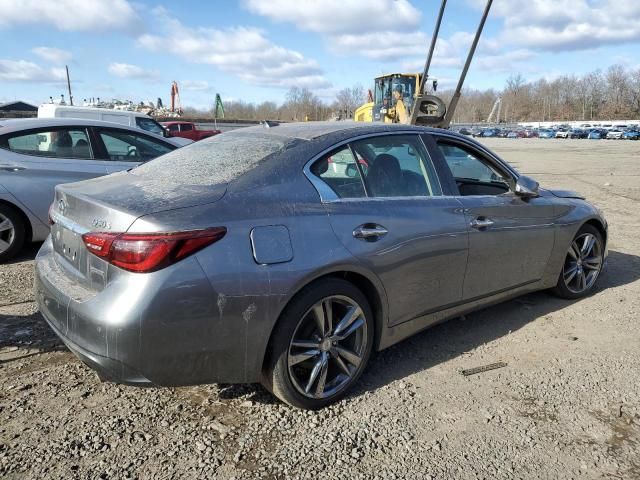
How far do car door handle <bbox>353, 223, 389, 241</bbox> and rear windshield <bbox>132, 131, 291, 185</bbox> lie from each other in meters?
0.67

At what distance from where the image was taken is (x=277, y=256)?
2676 mm

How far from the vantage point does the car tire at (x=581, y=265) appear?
4859 millimetres

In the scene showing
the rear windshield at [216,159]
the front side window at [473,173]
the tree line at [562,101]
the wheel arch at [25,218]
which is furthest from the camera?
the tree line at [562,101]

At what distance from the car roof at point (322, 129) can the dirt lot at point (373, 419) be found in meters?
1.56

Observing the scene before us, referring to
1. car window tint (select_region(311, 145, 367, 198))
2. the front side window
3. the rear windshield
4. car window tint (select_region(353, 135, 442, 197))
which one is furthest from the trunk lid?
the front side window

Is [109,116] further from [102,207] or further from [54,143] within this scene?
[102,207]

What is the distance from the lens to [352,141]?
11.0 ft

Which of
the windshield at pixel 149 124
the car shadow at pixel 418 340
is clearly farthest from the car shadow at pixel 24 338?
the windshield at pixel 149 124

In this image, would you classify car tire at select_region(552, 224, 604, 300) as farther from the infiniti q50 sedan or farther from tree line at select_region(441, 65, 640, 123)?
tree line at select_region(441, 65, 640, 123)

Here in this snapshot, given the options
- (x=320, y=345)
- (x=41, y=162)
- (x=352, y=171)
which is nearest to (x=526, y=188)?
(x=352, y=171)

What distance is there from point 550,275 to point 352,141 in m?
2.36

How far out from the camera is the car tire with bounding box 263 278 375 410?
110 inches

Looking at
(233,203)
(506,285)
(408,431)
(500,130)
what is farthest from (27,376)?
(500,130)

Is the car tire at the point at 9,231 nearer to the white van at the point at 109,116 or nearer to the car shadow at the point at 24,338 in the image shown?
the car shadow at the point at 24,338
